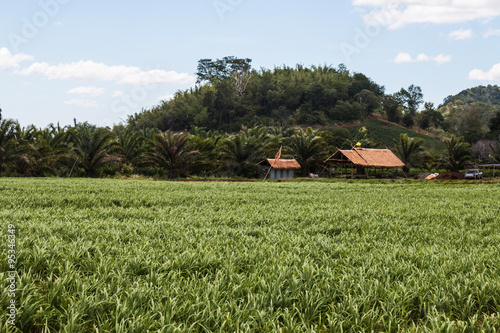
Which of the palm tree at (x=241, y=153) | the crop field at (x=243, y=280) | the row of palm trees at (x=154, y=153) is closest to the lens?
the crop field at (x=243, y=280)

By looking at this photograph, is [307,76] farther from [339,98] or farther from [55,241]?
[55,241]

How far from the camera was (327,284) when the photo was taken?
304cm

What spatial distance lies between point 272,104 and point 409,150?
4704 cm

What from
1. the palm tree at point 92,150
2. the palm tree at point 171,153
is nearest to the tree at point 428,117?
the palm tree at point 171,153

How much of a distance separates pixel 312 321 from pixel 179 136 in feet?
86.0

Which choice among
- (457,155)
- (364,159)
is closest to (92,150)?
(364,159)

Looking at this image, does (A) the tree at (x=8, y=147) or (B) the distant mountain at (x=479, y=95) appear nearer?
(A) the tree at (x=8, y=147)

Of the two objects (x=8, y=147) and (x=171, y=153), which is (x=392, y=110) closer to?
(x=171, y=153)

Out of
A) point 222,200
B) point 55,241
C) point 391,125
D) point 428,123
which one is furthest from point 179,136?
point 428,123

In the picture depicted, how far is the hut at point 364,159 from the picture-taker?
33844mm

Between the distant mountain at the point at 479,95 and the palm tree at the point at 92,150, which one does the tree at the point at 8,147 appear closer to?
the palm tree at the point at 92,150

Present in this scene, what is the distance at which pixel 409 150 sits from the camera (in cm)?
3725

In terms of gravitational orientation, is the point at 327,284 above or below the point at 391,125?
below

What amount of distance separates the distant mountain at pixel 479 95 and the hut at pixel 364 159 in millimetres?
147340
